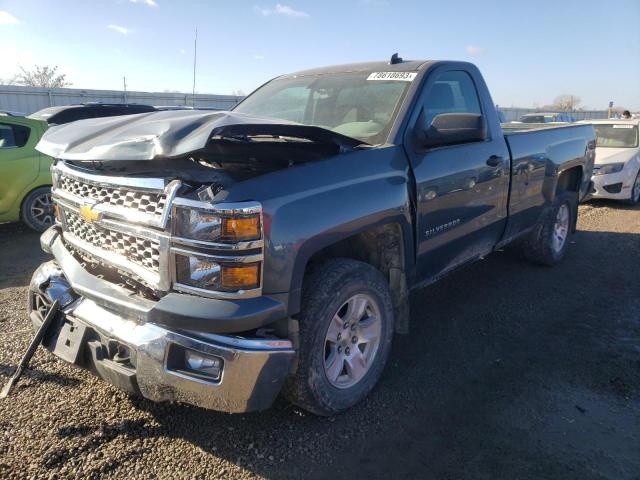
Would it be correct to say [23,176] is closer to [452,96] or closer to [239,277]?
[452,96]

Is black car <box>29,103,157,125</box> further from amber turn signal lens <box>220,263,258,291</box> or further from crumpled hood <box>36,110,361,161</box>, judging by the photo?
amber turn signal lens <box>220,263,258,291</box>

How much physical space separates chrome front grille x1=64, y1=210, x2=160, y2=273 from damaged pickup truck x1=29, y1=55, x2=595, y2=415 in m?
0.01

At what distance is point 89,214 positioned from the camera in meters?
2.75

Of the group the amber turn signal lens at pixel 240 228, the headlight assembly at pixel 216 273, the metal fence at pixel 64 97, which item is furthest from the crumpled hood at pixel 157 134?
the metal fence at pixel 64 97

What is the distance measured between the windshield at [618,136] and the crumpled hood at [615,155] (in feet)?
0.94

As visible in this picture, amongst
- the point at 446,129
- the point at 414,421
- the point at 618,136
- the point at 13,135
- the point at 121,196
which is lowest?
the point at 414,421

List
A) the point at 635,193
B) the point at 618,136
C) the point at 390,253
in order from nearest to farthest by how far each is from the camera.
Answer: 1. the point at 390,253
2. the point at 635,193
3. the point at 618,136

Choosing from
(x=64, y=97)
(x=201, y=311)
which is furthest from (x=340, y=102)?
(x=64, y=97)

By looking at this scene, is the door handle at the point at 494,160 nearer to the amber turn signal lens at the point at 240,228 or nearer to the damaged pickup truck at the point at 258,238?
the damaged pickup truck at the point at 258,238

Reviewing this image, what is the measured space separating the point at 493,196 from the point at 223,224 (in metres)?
2.68

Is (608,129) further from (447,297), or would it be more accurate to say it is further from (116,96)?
(116,96)

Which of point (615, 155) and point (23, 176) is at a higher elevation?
point (615, 155)

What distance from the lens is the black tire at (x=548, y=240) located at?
5.58 meters

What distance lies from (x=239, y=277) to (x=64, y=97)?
17717mm
